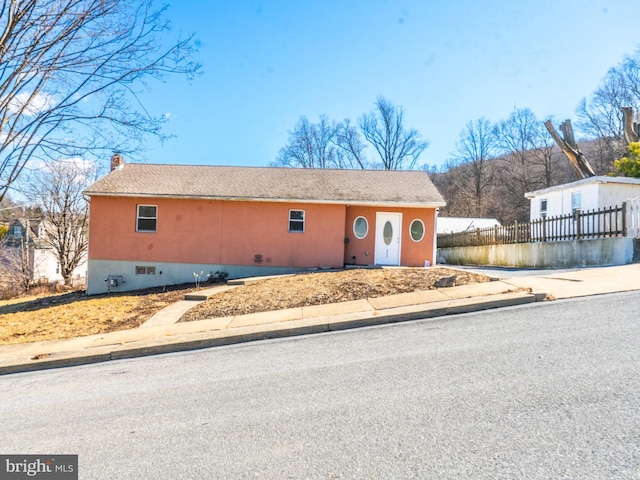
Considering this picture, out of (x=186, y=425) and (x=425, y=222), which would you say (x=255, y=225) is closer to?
(x=425, y=222)

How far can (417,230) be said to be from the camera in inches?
579

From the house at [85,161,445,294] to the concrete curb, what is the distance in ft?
25.9

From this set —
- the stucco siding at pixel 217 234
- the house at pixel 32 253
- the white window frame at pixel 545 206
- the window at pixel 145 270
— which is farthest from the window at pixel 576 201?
the house at pixel 32 253

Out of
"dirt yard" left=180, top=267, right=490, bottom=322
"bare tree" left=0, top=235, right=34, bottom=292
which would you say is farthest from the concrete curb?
"bare tree" left=0, top=235, right=34, bottom=292

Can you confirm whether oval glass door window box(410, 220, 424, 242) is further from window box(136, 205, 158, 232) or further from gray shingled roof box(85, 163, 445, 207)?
window box(136, 205, 158, 232)

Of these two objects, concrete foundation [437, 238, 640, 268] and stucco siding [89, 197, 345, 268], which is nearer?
concrete foundation [437, 238, 640, 268]

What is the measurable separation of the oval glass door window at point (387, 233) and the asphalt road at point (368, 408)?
925 centimetres

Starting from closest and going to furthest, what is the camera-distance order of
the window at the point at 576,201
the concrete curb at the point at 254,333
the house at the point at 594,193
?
the concrete curb at the point at 254,333 → the house at the point at 594,193 → the window at the point at 576,201

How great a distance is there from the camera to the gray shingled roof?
1439 cm

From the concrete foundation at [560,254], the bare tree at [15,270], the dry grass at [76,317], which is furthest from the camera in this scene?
the bare tree at [15,270]

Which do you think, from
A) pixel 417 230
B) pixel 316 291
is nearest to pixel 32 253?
pixel 316 291

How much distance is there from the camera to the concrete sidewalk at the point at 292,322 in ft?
19.8

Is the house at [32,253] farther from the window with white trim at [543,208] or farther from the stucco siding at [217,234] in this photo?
the window with white trim at [543,208]

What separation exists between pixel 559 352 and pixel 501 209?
42.5m
